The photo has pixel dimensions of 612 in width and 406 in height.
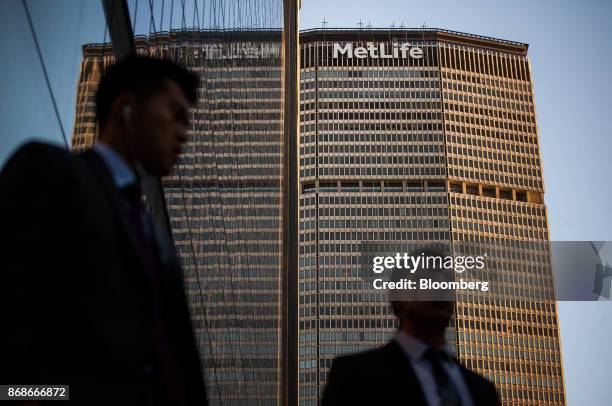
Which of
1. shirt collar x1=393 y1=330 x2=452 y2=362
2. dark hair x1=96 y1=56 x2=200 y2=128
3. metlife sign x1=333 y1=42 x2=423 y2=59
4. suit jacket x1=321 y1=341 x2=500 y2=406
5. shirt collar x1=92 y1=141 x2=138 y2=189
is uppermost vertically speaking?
metlife sign x1=333 y1=42 x2=423 y2=59

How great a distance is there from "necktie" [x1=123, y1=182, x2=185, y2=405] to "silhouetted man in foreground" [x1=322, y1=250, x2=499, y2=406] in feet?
4.46

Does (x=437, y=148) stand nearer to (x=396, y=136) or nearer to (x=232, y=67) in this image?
(x=396, y=136)

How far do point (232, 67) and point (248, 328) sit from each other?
7236 mm

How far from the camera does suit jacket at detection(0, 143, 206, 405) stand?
175cm

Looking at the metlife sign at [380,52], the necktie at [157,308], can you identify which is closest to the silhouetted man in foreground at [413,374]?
the necktie at [157,308]

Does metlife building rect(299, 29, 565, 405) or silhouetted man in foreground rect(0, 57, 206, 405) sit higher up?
metlife building rect(299, 29, 565, 405)

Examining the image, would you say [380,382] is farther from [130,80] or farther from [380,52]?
[380,52]

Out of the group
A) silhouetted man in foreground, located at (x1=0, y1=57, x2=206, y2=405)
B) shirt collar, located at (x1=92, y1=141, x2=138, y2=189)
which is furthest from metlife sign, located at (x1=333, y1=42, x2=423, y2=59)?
silhouetted man in foreground, located at (x1=0, y1=57, x2=206, y2=405)

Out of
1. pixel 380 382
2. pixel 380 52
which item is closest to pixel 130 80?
pixel 380 382

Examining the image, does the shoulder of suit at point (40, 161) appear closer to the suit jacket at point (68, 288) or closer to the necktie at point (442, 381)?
the suit jacket at point (68, 288)

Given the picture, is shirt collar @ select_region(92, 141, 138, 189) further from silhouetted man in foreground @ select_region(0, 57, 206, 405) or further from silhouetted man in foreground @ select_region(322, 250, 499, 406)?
silhouetted man in foreground @ select_region(322, 250, 499, 406)

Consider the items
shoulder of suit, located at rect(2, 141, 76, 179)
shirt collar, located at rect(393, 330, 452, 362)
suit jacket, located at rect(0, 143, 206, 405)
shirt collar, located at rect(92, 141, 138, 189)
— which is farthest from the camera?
shirt collar, located at rect(393, 330, 452, 362)

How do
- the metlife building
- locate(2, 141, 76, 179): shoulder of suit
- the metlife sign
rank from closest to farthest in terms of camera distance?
locate(2, 141, 76, 179): shoulder of suit
the metlife building
the metlife sign

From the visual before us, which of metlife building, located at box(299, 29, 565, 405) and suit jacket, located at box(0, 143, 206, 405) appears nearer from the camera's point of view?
suit jacket, located at box(0, 143, 206, 405)
